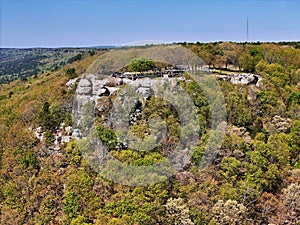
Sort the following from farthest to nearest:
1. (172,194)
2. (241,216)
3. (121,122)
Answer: (121,122) → (172,194) → (241,216)

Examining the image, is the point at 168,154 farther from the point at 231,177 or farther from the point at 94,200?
the point at 94,200

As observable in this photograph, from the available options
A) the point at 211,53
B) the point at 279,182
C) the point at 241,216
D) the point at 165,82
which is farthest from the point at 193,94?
the point at 211,53

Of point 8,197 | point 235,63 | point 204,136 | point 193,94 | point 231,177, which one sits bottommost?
point 8,197

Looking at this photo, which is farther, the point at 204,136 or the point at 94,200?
the point at 204,136

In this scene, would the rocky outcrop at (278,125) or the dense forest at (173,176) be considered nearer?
the dense forest at (173,176)

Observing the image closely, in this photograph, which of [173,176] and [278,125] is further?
[278,125]

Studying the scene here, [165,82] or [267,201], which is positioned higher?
[165,82]

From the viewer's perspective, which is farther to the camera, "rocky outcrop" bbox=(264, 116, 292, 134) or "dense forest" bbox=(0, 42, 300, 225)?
"rocky outcrop" bbox=(264, 116, 292, 134)

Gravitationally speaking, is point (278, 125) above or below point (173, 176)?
above
